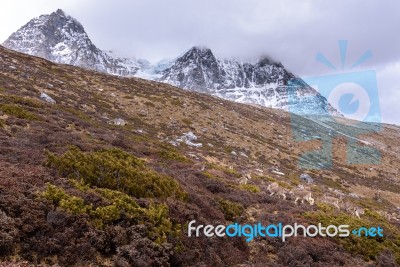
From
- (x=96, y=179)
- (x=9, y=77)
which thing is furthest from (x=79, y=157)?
(x=9, y=77)

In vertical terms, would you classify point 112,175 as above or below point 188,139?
above

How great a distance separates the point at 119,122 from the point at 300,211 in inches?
1212

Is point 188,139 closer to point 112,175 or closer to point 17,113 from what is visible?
point 17,113

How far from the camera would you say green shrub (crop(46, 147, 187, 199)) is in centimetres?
1280

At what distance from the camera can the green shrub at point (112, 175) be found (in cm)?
1280

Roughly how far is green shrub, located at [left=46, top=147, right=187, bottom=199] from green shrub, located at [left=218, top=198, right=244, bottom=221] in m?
1.72

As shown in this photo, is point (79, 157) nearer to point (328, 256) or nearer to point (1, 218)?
point (1, 218)

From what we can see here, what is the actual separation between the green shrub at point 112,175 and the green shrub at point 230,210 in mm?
1718

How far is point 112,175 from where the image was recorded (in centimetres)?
1323

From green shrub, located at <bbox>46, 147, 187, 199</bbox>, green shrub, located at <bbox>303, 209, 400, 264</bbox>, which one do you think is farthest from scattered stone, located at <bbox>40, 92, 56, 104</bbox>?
green shrub, located at <bbox>303, 209, 400, 264</bbox>

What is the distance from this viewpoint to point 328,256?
1201 centimetres

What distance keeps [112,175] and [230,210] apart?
15.5ft

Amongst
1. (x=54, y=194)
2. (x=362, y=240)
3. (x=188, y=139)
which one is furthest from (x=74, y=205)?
(x=188, y=139)

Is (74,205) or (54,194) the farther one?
(54,194)
